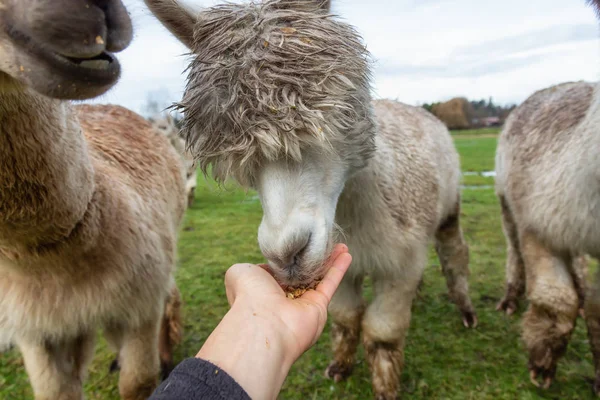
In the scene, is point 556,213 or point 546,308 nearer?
point 556,213

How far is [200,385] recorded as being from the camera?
0.99 meters

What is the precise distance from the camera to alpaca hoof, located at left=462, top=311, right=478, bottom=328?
3.66m

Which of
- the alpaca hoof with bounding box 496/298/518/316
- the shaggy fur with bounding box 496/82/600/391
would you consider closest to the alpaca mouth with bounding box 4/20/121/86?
the shaggy fur with bounding box 496/82/600/391

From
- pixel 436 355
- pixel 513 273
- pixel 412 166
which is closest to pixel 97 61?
pixel 412 166

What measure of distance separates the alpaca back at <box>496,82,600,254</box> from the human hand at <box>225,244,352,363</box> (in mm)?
1498

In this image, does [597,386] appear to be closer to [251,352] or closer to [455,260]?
[455,260]

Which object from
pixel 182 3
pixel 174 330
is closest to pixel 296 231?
pixel 182 3

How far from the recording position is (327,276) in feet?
5.21

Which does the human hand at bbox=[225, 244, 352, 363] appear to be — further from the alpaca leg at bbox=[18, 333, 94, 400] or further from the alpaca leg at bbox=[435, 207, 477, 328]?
the alpaca leg at bbox=[435, 207, 477, 328]

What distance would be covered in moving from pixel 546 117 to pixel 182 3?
2.66 metres

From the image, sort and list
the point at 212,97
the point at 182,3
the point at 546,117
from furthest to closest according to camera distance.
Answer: the point at 546,117 → the point at 182,3 → the point at 212,97

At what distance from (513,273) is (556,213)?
1.56m

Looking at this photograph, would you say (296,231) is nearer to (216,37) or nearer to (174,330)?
(216,37)

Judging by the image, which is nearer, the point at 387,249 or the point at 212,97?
the point at 212,97
